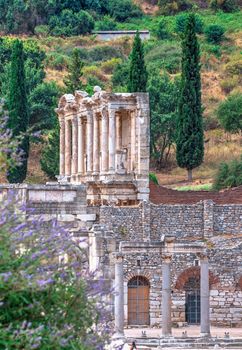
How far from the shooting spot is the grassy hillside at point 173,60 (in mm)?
87831

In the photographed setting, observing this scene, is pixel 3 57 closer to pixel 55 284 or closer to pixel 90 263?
pixel 90 263

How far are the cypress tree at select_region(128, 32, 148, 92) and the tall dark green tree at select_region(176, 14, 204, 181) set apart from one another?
1.93 m

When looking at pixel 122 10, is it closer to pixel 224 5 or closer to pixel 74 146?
pixel 224 5

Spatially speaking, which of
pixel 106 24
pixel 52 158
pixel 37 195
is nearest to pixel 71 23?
pixel 106 24

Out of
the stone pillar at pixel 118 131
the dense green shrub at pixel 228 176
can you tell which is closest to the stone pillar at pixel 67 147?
the stone pillar at pixel 118 131

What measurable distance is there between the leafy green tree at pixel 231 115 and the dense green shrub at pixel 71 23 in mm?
30652

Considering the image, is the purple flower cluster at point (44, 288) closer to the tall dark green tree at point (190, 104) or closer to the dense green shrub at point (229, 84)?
the tall dark green tree at point (190, 104)

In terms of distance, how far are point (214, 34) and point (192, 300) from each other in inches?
2422

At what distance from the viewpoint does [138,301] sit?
178 ft

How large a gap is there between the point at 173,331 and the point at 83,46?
63.9m

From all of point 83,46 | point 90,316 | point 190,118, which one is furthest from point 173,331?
point 83,46

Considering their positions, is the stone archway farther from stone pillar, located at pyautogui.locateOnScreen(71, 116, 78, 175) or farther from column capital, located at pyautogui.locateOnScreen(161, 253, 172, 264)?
stone pillar, located at pyautogui.locateOnScreen(71, 116, 78, 175)

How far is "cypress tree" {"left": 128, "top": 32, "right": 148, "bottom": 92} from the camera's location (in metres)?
70.9

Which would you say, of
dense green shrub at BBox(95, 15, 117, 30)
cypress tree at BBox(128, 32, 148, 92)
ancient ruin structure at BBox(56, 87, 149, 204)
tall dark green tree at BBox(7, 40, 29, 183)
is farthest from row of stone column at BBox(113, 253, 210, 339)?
dense green shrub at BBox(95, 15, 117, 30)
